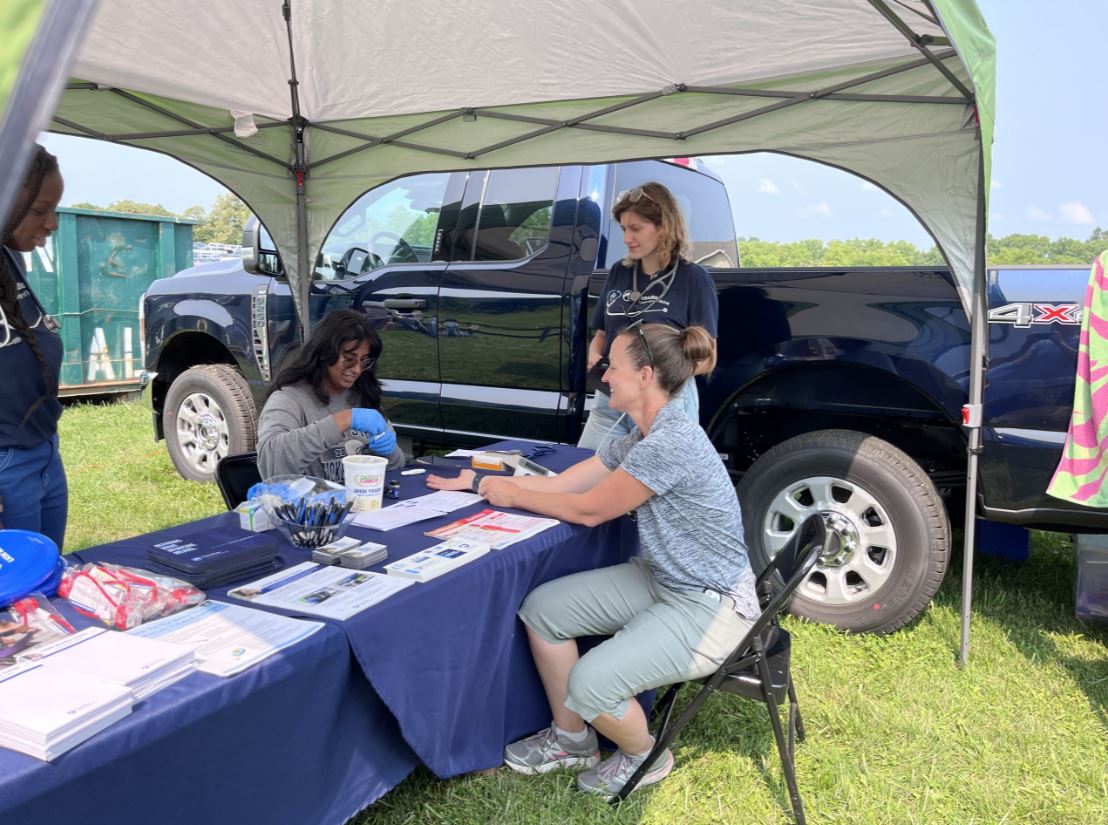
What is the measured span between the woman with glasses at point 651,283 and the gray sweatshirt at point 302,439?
1.00 m

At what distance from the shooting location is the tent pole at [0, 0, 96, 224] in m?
0.80

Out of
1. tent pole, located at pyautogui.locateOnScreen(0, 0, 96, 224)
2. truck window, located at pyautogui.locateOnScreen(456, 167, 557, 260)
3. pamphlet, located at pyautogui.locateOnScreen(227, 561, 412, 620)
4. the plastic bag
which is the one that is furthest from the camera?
truck window, located at pyautogui.locateOnScreen(456, 167, 557, 260)

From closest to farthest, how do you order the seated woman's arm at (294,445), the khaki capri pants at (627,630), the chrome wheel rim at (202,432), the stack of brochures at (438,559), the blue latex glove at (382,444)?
the stack of brochures at (438,559), the khaki capri pants at (627,630), the seated woman's arm at (294,445), the blue latex glove at (382,444), the chrome wheel rim at (202,432)

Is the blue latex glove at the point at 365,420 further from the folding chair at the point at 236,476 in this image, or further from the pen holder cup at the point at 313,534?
the pen holder cup at the point at 313,534

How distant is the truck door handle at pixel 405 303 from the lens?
14.8ft

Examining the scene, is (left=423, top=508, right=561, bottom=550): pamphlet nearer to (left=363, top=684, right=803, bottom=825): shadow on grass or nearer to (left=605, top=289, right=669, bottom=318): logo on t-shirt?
(left=363, top=684, right=803, bottom=825): shadow on grass

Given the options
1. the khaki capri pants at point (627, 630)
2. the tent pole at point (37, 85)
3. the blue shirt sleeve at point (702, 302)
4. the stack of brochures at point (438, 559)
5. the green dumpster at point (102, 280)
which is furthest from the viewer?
the green dumpster at point (102, 280)

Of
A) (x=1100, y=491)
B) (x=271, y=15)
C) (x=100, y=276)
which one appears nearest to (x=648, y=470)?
(x=1100, y=491)

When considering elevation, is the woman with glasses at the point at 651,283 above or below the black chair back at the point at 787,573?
above

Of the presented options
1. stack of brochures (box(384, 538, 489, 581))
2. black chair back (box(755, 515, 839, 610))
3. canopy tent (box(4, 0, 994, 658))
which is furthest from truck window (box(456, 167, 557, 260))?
stack of brochures (box(384, 538, 489, 581))

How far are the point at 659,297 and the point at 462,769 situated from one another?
6.35ft

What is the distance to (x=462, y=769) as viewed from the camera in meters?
2.05

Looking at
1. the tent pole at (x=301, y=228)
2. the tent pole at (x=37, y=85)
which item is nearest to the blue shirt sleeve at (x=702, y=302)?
the tent pole at (x=301, y=228)

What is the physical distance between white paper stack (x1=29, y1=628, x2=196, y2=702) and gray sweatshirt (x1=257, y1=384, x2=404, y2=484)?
4.22ft
